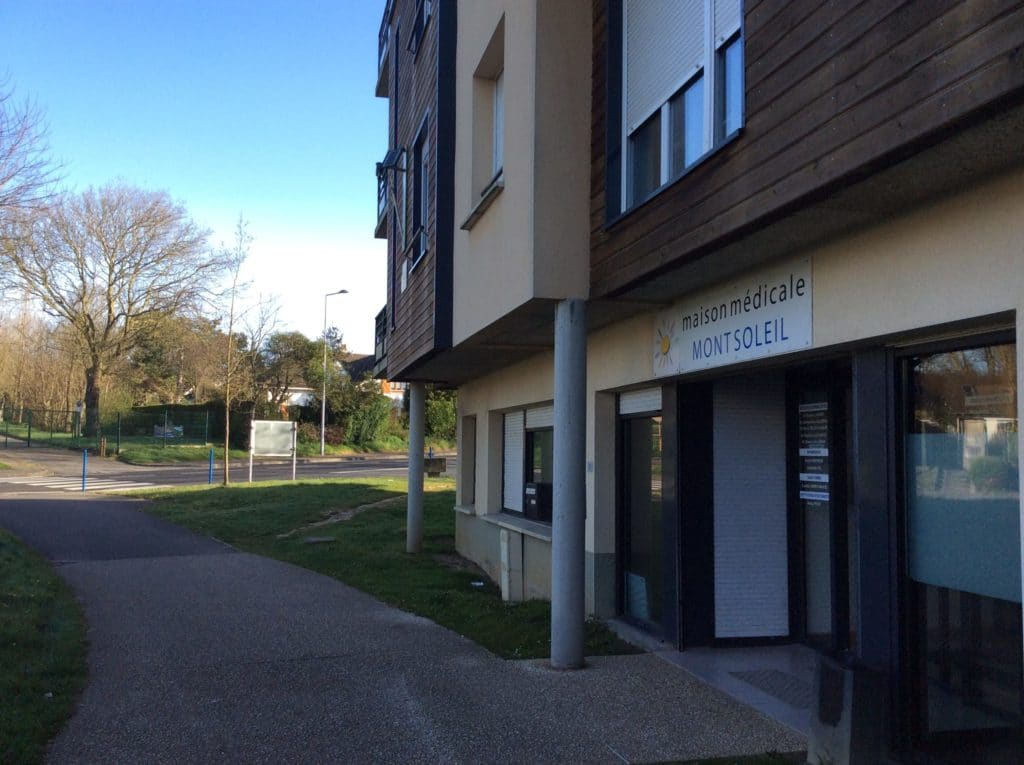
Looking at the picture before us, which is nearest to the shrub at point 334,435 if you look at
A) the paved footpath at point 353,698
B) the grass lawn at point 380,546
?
the grass lawn at point 380,546

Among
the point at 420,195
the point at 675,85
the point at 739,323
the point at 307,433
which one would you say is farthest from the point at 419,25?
the point at 307,433

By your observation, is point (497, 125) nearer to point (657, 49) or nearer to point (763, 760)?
point (657, 49)

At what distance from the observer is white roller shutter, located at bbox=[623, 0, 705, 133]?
19.7 ft

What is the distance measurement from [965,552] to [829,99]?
2.15 m

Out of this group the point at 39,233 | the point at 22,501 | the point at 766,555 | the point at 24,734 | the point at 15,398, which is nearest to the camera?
the point at 24,734

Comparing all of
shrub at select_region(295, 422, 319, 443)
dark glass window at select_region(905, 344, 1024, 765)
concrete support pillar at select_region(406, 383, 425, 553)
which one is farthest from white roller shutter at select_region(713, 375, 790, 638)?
shrub at select_region(295, 422, 319, 443)

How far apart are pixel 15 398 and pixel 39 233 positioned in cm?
3039

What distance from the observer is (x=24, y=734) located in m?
5.27

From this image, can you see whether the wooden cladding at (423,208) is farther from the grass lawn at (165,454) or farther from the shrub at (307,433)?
the shrub at (307,433)

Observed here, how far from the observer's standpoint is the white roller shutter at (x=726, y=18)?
539 centimetres

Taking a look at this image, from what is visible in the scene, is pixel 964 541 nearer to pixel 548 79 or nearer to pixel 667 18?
pixel 667 18

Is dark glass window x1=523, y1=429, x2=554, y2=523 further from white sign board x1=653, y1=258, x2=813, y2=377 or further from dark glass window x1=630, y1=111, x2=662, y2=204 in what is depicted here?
dark glass window x1=630, y1=111, x2=662, y2=204

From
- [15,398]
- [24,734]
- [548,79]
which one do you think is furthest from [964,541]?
[15,398]

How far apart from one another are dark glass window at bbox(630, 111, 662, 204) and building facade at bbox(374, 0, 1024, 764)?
0.07 feet
